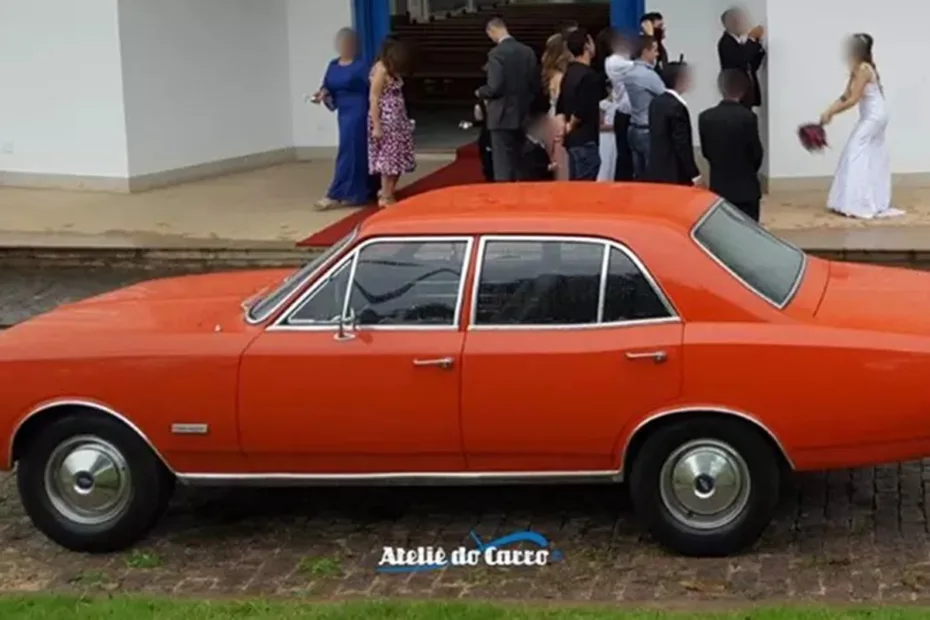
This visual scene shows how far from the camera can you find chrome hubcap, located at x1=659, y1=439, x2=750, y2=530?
6441 mm

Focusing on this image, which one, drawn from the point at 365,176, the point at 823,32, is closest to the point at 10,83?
the point at 365,176

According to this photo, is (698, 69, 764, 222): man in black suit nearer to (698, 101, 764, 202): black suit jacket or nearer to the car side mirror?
(698, 101, 764, 202): black suit jacket

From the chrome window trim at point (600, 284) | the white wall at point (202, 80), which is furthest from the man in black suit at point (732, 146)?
the white wall at point (202, 80)

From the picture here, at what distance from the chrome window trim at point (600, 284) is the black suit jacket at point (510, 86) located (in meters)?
6.17

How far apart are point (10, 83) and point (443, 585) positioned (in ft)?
37.5

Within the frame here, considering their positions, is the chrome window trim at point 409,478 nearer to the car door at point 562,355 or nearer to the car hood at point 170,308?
the car door at point 562,355

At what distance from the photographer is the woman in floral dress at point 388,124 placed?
1366 cm

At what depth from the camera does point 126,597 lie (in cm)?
623

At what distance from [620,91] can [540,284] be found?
20.2 feet

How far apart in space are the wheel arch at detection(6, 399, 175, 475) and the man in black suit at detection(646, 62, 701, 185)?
502cm

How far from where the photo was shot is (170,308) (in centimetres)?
727

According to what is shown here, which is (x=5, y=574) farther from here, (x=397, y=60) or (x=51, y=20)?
(x=51, y=20)

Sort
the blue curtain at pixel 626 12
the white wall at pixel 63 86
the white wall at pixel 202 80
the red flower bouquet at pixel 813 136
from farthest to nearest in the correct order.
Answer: the blue curtain at pixel 626 12, the white wall at pixel 202 80, the white wall at pixel 63 86, the red flower bouquet at pixel 813 136

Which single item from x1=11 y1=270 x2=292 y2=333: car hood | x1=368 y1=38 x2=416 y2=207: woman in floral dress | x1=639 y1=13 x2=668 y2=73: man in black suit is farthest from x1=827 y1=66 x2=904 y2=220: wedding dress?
x1=11 y1=270 x2=292 y2=333: car hood
